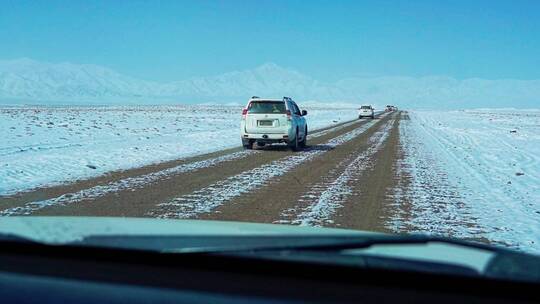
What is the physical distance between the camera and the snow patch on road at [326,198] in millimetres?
7967

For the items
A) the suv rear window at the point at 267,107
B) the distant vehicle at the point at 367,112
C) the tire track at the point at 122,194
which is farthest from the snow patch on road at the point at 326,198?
the distant vehicle at the point at 367,112

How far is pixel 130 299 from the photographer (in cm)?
229

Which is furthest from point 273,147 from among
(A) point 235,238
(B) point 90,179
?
(A) point 235,238

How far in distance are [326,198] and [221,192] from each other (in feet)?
5.79

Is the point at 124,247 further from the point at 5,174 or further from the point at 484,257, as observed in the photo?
the point at 5,174

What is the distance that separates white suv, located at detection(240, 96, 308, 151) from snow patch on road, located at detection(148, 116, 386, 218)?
3.48 metres

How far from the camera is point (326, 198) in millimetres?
9812

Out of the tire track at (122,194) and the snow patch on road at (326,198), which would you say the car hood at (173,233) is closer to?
the snow patch on road at (326,198)

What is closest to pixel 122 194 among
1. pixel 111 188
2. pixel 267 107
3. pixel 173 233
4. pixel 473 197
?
pixel 111 188

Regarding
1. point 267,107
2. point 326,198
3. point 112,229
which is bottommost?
point 326,198

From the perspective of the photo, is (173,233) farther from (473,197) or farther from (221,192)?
(473,197)

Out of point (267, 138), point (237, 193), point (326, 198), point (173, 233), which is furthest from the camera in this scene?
point (267, 138)

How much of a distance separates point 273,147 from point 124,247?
60.6 feet

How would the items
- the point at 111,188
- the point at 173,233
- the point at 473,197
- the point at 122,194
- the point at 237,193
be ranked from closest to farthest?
1. the point at 173,233
2. the point at 122,194
3. the point at 237,193
4. the point at 473,197
5. the point at 111,188
